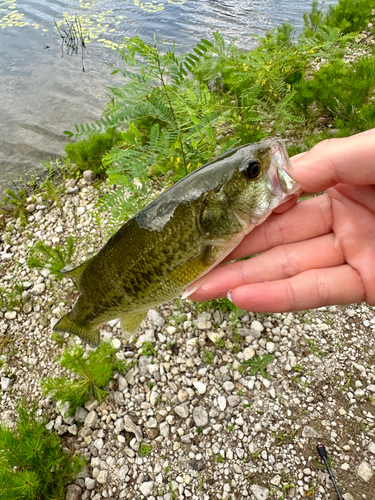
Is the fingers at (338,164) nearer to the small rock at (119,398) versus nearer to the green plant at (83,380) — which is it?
the green plant at (83,380)

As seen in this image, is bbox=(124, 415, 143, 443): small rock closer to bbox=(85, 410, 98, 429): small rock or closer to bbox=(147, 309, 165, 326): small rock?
bbox=(85, 410, 98, 429): small rock

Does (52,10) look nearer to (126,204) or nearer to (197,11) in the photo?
(197,11)

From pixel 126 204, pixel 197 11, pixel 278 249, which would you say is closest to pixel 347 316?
pixel 278 249

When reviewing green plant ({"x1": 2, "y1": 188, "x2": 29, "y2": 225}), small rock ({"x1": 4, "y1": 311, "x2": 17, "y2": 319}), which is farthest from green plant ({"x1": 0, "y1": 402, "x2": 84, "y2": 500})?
green plant ({"x1": 2, "y1": 188, "x2": 29, "y2": 225})

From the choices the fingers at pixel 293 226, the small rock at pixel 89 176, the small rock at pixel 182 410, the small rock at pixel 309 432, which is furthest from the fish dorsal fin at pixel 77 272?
the small rock at pixel 89 176

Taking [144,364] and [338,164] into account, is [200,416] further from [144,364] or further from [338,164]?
[338,164]

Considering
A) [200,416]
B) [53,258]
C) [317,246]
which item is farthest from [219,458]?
[53,258]
